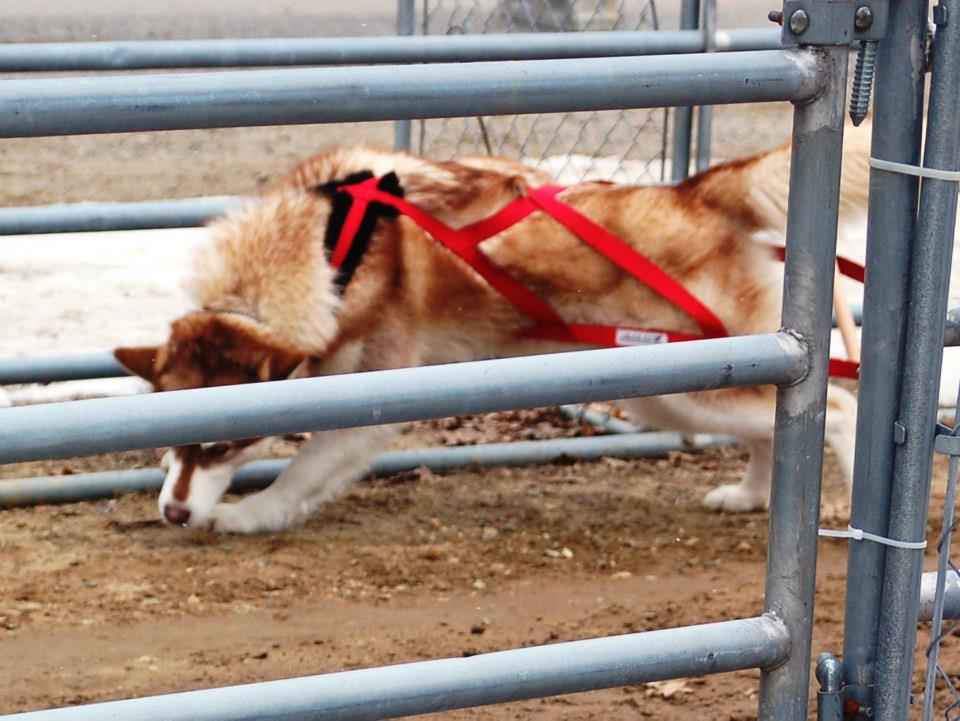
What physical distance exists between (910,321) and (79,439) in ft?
3.88

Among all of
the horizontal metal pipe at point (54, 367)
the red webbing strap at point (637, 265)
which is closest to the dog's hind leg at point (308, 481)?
the horizontal metal pipe at point (54, 367)

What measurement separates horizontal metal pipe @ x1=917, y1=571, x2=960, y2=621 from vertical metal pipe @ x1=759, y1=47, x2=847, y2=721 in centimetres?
19

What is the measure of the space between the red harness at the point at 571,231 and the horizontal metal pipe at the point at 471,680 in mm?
2075

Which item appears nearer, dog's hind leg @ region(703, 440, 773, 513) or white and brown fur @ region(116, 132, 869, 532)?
white and brown fur @ region(116, 132, 869, 532)

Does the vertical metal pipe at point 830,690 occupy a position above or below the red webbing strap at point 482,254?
below

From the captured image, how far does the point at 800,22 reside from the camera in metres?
1.88

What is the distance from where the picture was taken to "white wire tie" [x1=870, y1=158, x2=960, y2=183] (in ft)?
6.27

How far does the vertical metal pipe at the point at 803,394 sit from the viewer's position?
192 cm

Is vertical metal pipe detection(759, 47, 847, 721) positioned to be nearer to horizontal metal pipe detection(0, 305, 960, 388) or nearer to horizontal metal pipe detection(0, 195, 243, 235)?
horizontal metal pipe detection(0, 195, 243, 235)

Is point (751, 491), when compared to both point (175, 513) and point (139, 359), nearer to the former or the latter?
point (175, 513)

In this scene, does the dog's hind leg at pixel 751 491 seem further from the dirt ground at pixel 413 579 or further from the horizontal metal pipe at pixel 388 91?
the horizontal metal pipe at pixel 388 91

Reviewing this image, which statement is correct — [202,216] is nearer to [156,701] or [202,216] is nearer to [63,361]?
[63,361]

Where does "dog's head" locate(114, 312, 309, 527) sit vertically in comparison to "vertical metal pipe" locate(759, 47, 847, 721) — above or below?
below

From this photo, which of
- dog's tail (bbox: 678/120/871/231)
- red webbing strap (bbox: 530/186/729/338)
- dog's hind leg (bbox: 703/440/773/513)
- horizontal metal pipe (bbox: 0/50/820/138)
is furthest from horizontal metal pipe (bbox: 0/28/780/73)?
horizontal metal pipe (bbox: 0/50/820/138)
